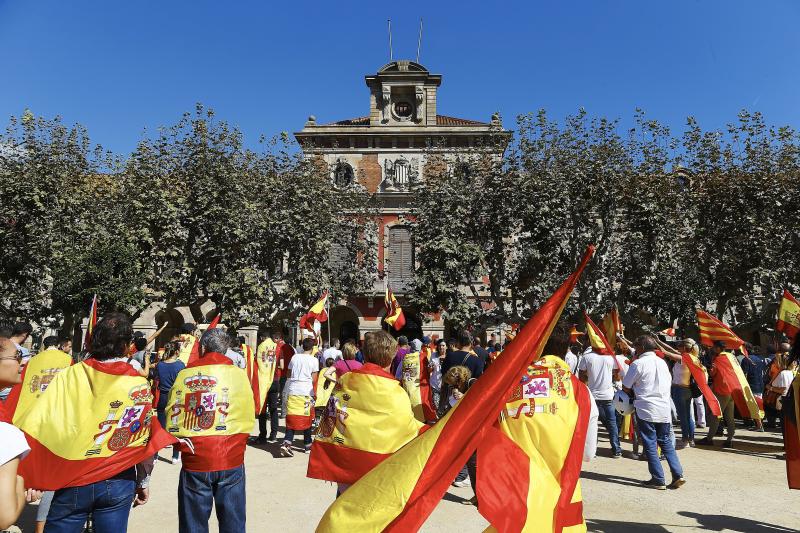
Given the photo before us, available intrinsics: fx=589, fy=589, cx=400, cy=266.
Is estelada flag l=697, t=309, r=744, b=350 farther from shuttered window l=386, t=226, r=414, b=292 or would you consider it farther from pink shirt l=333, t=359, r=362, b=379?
shuttered window l=386, t=226, r=414, b=292

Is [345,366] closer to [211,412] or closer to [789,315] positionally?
[211,412]

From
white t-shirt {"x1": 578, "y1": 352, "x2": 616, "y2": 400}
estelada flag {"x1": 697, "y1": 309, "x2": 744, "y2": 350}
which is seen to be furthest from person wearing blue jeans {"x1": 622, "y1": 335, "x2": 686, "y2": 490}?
estelada flag {"x1": 697, "y1": 309, "x2": 744, "y2": 350}

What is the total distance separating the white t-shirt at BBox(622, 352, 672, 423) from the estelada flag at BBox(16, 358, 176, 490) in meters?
6.09

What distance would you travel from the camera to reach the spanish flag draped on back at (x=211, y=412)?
4.20 m

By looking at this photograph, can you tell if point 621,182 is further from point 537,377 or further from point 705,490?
point 537,377

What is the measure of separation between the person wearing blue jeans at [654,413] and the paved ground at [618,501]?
236 mm

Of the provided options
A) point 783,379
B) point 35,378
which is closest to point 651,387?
point 783,379

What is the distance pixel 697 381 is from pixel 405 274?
1961cm

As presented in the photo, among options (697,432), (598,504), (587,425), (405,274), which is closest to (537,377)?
(587,425)

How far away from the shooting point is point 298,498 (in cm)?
722

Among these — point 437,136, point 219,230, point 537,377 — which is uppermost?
point 437,136

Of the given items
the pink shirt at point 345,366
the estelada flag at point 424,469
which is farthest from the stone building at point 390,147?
the estelada flag at point 424,469

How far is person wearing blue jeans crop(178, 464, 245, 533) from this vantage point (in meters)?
4.14

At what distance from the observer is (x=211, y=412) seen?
429cm
